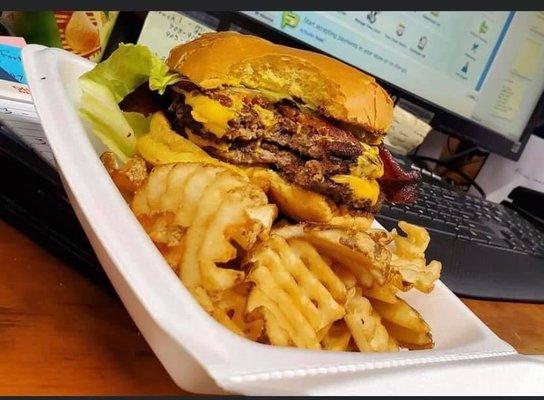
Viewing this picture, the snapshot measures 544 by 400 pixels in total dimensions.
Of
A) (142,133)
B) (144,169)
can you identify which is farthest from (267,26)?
(144,169)

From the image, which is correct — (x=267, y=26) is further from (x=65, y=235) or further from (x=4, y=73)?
(x=65, y=235)

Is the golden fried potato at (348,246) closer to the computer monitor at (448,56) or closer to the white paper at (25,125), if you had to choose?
the white paper at (25,125)

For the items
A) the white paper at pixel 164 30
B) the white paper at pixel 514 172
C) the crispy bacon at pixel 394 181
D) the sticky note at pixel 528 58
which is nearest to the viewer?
the crispy bacon at pixel 394 181

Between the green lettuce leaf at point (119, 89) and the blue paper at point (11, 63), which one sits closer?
the green lettuce leaf at point (119, 89)

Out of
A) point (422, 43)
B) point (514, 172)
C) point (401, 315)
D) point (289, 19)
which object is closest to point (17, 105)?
point (401, 315)

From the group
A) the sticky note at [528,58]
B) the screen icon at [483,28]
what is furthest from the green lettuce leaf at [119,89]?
the sticky note at [528,58]
